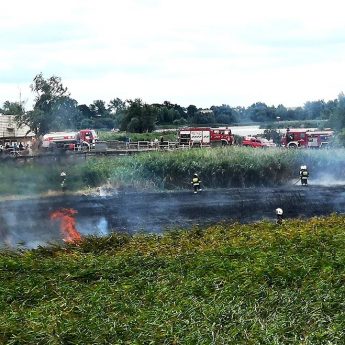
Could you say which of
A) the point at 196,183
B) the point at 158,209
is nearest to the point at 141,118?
the point at 196,183

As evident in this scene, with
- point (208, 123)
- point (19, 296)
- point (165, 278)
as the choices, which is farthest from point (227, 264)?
point (208, 123)

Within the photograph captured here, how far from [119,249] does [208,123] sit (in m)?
88.9

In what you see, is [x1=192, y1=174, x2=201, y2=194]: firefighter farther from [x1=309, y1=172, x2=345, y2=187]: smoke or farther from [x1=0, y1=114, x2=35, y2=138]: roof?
[x1=0, y1=114, x2=35, y2=138]: roof

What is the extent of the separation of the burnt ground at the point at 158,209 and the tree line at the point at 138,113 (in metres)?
29.9

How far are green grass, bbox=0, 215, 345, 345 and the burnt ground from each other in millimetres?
10366

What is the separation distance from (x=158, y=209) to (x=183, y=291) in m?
23.7

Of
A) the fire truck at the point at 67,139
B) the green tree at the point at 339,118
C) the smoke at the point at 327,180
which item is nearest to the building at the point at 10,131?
the fire truck at the point at 67,139

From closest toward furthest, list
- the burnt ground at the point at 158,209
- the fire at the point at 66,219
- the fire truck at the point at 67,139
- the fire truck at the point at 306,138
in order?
1. the fire at the point at 66,219
2. the burnt ground at the point at 158,209
3. the fire truck at the point at 306,138
4. the fire truck at the point at 67,139

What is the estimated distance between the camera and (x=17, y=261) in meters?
17.5

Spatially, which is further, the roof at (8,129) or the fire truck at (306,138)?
the roof at (8,129)

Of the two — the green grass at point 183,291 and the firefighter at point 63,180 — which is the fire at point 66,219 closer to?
the firefighter at point 63,180

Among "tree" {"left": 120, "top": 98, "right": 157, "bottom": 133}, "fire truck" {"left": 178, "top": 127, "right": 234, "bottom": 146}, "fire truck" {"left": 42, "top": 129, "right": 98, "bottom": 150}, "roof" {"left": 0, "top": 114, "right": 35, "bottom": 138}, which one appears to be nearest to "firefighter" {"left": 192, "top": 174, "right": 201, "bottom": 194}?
"fire truck" {"left": 178, "top": 127, "right": 234, "bottom": 146}

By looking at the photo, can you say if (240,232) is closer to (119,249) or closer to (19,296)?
(119,249)

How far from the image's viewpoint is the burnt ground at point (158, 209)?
31344 mm
